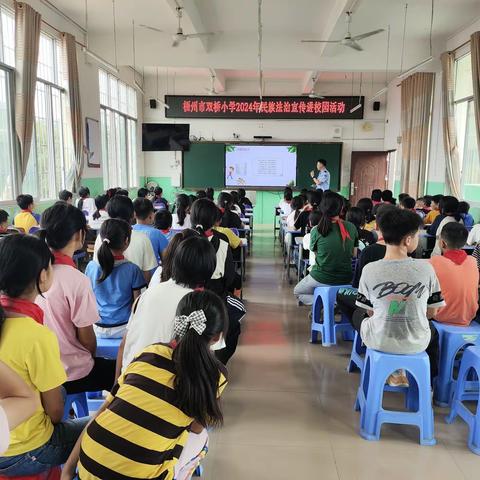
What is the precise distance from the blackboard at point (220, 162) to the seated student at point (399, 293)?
892 cm

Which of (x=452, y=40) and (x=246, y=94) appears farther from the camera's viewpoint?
(x=246, y=94)

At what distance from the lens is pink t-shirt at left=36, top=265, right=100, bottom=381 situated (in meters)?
1.70

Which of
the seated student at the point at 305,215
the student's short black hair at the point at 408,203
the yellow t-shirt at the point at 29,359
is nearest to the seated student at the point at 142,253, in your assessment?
the yellow t-shirt at the point at 29,359

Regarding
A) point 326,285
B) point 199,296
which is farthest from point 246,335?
point 199,296

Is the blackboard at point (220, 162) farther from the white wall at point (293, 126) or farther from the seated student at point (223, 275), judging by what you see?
the seated student at point (223, 275)

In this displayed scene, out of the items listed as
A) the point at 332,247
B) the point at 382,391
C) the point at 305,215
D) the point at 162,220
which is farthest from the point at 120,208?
the point at 305,215

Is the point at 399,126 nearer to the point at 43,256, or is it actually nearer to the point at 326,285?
the point at 326,285

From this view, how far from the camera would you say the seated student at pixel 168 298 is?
158 centimetres

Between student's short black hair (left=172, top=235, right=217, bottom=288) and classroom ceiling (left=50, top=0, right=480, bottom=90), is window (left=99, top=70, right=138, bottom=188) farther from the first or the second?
student's short black hair (left=172, top=235, right=217, bottom=288)

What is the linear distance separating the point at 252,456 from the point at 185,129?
9.04 metres

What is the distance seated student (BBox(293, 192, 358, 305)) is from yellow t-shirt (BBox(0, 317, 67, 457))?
2.43 meters

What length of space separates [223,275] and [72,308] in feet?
3.41

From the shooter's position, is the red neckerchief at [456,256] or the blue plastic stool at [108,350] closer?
the blue plastic stool at [108,350]

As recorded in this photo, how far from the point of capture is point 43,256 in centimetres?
133
